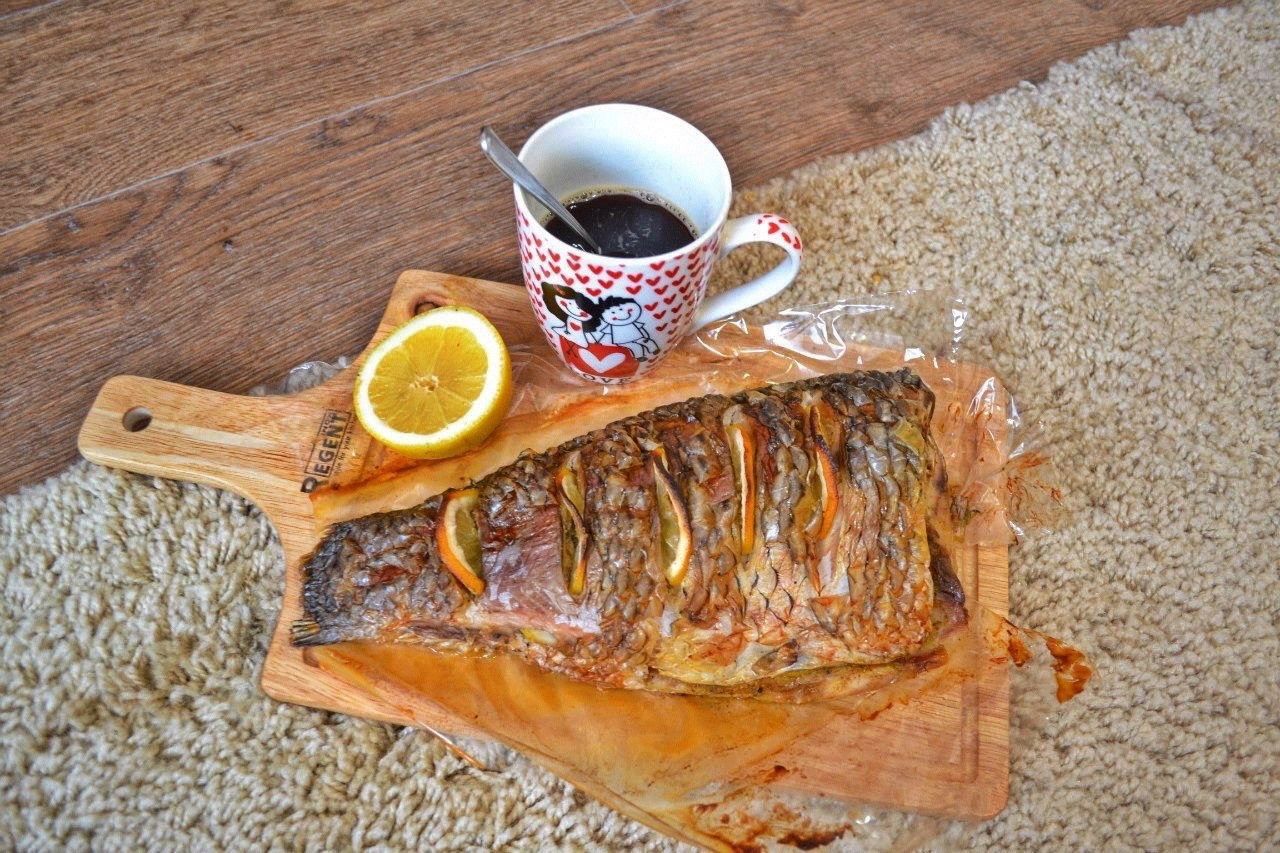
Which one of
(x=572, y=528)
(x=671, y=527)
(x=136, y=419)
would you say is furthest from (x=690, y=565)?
(x=136, y=419)

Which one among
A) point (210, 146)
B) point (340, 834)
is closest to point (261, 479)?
point (340, 834)

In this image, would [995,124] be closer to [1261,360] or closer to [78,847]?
[1261,360]

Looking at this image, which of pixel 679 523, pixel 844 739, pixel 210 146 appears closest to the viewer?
pixel 679 523

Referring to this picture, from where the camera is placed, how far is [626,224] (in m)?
1.61

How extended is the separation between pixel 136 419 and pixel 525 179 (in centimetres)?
84

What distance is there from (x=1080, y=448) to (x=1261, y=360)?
0.52 m

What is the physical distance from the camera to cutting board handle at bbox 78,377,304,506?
1578 mm

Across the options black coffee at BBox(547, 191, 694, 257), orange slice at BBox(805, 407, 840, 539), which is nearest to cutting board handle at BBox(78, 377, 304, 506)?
black coffee at BBox(547, 191, 694, 257)

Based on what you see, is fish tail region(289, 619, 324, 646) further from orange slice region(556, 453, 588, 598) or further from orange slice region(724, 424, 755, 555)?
orange slice region(724, 424, 755, 555)

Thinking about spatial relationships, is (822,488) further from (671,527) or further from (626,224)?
(626,224)

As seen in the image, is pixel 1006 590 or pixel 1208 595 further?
pixel 1208 595

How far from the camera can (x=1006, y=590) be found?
62.0 inches

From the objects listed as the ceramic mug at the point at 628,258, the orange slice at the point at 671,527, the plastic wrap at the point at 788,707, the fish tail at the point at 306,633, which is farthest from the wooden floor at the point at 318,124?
the orange slice at the point at 671,527

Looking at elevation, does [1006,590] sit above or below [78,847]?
above
